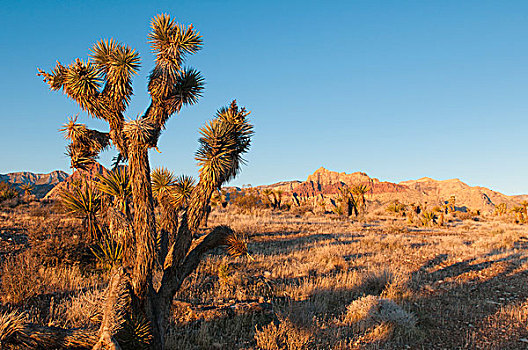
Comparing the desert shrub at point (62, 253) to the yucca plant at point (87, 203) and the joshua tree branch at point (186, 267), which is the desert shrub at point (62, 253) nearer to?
the yucca plant at point (87, 203)

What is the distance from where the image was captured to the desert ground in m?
5.10

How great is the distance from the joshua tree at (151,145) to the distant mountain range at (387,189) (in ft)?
251

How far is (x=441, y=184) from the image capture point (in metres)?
119

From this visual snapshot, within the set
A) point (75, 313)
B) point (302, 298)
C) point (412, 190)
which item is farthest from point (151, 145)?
point (412, 190)

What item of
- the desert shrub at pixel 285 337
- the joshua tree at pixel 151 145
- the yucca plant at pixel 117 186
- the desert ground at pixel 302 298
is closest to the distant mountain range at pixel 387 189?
the desert ground at pixel 302 298

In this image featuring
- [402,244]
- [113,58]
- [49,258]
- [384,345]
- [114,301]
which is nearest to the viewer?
[114,301]

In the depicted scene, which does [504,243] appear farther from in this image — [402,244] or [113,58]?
[113,58]

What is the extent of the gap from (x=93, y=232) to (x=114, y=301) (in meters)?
2.73

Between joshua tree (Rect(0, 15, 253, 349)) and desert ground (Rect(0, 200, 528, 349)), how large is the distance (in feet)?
2.39

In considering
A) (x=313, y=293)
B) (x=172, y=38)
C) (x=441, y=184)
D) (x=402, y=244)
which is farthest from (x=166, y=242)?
(x=441, y=184)

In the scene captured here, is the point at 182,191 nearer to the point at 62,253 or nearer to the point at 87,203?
the point at 87,203

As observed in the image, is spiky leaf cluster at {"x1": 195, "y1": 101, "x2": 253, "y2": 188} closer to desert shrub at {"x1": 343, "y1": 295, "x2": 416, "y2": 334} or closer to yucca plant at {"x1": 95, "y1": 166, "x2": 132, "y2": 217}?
yucca plant at {"x1": 95, "y1": 166, "x2": 132, "y2": 217}

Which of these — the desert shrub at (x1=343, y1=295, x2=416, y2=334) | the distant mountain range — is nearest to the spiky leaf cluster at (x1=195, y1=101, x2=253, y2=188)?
the desert shrub at (x1=343, y1=295, x2=416, y2=334)

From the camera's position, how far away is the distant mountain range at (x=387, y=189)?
97875mm
